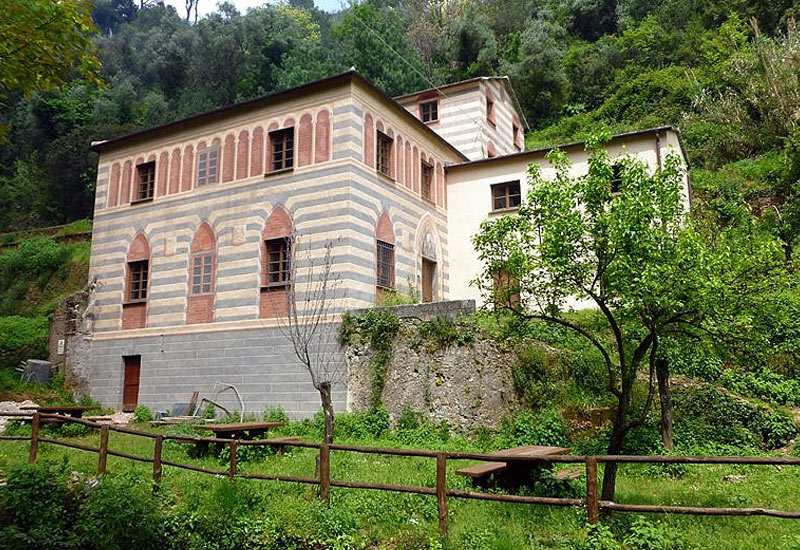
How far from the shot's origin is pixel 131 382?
18.4 metres

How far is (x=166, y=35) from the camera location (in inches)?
2168

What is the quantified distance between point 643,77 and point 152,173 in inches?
1115

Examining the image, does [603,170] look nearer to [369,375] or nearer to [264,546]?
[264,546]

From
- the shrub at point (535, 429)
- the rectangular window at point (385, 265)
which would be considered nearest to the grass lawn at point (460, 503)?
the shrub at point (535, 429)

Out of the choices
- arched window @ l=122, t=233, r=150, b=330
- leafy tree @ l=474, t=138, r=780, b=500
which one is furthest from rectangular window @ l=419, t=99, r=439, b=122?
leafy tree @ l=474, t=138, r=780, b=500

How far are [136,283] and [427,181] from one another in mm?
9759

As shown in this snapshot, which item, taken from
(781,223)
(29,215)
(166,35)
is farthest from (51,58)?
(166,35)

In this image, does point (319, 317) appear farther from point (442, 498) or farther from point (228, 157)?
point (442, 498)

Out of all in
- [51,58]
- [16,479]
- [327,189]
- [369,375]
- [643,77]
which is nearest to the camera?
[51,58]

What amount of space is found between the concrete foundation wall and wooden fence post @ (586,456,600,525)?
348 inches

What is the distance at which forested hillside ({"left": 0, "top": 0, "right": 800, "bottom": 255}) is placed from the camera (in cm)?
2589

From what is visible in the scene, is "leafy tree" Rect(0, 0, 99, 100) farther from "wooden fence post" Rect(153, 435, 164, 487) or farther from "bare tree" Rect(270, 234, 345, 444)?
"bare tree" Rect(270, 234, 345, 444)

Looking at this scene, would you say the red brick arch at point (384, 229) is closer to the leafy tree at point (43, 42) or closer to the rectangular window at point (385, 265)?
the rectangular window at point (385, 265)

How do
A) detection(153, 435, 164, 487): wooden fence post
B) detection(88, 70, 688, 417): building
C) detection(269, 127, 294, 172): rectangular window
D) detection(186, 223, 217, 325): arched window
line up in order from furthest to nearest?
1. detection(186, 223, 217, 325): arched window
2. detection(269, 127, 294, 172): rectangular window
3. detection(88, 70, 688, 417): building
4. detection(153, 435, 164, 487): wooden fence post
